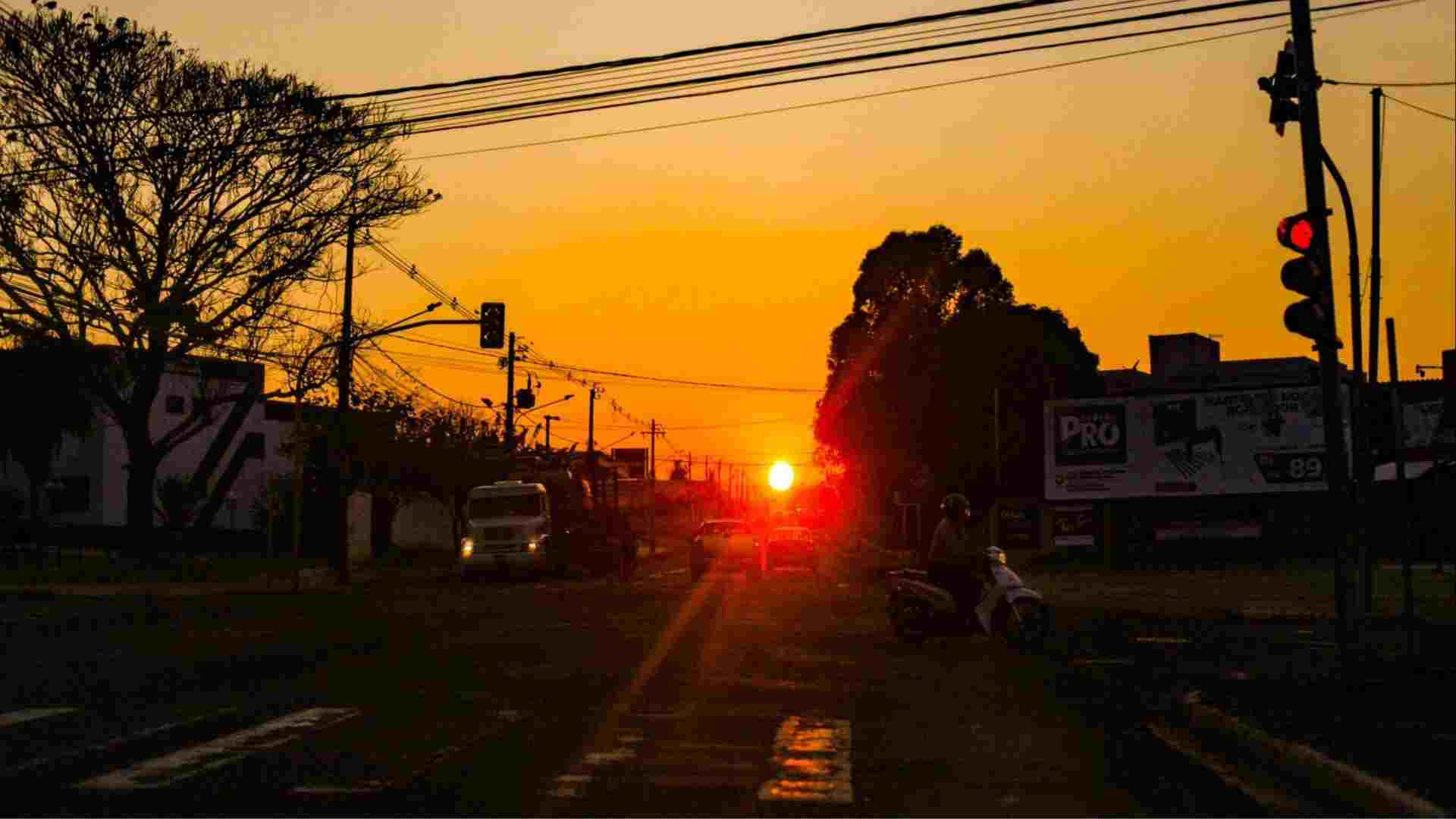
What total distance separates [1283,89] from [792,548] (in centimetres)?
3036

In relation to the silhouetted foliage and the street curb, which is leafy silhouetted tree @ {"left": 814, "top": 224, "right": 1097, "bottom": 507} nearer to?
the silhouetted foliage

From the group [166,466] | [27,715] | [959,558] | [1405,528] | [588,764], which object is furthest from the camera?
[166,466]

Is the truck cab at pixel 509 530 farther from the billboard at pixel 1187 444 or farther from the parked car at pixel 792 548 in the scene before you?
the billboard at pixel 1187 444

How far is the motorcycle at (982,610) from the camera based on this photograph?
57.0 ft

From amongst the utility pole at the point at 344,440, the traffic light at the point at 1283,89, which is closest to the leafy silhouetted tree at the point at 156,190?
the utility pole at the point at 344,440

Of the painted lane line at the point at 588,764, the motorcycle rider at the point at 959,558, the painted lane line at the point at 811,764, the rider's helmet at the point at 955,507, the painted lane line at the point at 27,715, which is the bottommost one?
the painted lane line at the point at 811,764

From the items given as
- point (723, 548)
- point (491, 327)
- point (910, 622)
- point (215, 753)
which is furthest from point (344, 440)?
point (215, 753)

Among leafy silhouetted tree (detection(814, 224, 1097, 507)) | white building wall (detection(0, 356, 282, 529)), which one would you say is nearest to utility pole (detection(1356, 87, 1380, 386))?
leafy silhouetted tree (detection(814, 224, 1097, 507))

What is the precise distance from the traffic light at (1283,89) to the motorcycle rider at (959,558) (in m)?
5.56

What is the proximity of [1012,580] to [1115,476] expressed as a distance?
3630 centimetres

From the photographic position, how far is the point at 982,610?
57.4 feet

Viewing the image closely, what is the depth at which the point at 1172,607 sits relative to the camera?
94.4 feet

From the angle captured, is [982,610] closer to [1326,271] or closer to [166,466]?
[1326,271]

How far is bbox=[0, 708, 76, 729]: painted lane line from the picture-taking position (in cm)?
1076
